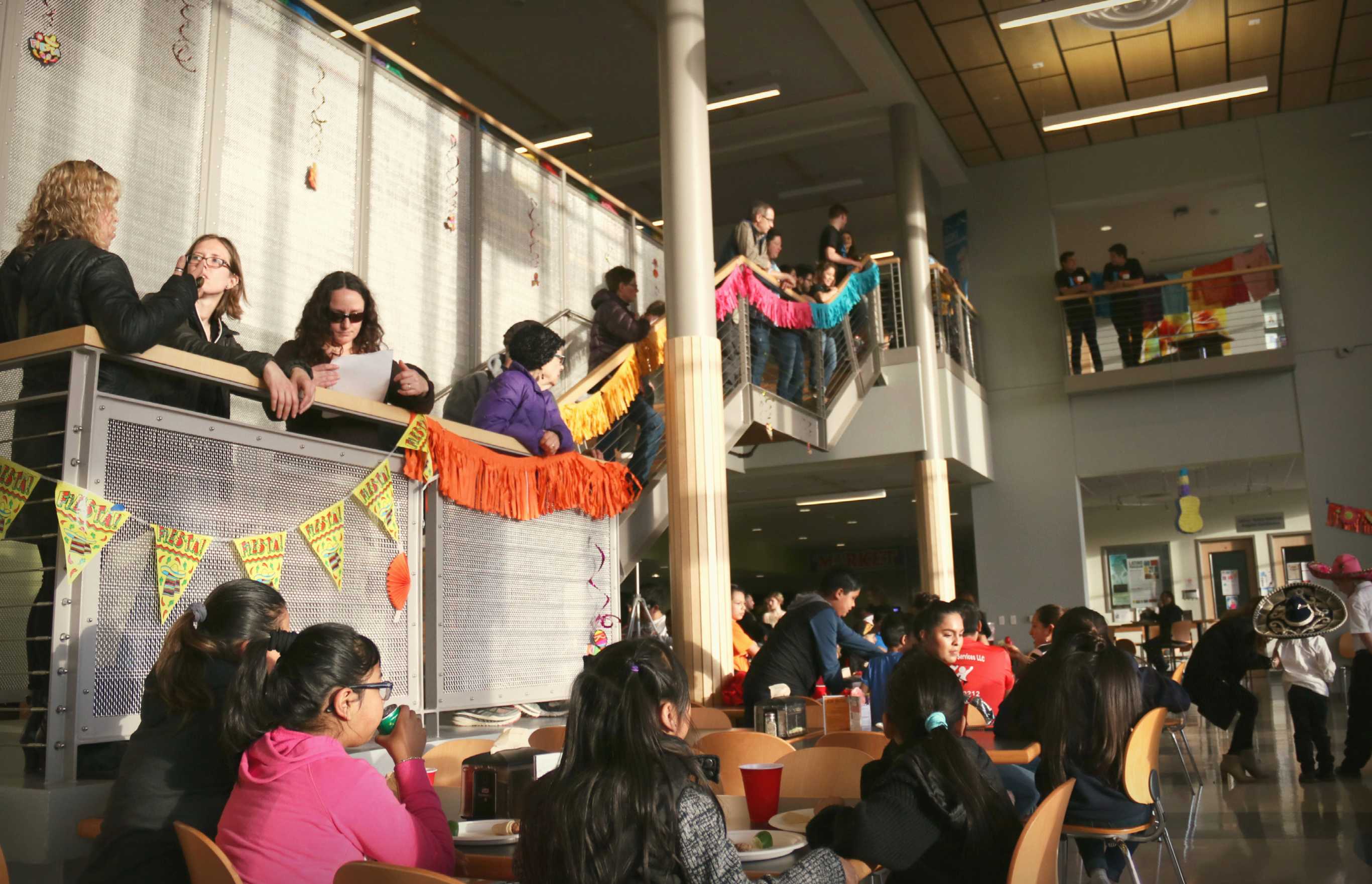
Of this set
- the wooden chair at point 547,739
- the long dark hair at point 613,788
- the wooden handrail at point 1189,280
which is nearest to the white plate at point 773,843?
the long dark hair at point 613,788

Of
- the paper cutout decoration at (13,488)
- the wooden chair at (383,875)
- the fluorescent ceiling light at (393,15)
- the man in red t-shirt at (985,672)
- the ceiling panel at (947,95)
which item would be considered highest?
the ceiling panel at (947,95)

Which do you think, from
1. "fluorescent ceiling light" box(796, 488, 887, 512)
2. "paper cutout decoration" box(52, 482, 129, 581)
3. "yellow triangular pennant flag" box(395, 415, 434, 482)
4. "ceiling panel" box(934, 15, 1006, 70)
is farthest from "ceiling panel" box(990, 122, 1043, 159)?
"paper cutout decoration" box(52, 482, 129, 581)

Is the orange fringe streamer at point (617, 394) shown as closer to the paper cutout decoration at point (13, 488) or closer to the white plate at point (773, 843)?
the paper cutout decoration at point (13, 488)

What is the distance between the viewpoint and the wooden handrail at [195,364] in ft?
9.77

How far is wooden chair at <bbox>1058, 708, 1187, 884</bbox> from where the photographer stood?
3656 mm

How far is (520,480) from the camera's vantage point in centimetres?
475

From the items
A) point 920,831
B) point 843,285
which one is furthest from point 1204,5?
point 920,831

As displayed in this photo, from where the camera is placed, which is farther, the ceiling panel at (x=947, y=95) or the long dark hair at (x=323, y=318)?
the ceiling panel at (x=947, y=95)

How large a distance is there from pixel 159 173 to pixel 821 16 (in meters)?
6.75

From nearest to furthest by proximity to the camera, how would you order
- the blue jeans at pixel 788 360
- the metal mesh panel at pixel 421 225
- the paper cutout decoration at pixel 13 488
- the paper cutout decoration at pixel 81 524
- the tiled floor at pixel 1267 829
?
the paper cutout decoration at pixel 81 524, the paper cutout decoration at pixel 13 488, the tiled floor at pixel 1267 829, the metal mesh panel at pixel 421 225, the blue jeans at pixel 788 360

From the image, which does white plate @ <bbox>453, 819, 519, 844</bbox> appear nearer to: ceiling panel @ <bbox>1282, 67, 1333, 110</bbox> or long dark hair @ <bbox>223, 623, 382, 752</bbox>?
long dark hair @ <bbox>223, 623, 382, 752</bbox>

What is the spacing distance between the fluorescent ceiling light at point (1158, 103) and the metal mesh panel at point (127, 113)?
8537 mm

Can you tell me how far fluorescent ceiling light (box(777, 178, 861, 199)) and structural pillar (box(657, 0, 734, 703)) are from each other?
297 inches

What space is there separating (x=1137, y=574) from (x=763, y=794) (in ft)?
57.2
